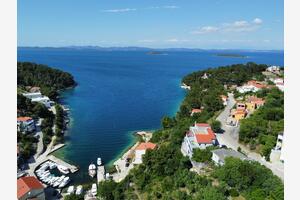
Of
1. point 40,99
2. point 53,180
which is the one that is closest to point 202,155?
point 53,180

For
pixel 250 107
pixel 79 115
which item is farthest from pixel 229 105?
pixel 79 115

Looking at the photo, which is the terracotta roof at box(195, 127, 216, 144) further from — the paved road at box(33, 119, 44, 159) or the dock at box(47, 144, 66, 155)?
the paved road at box(33, 119, 44, 159)

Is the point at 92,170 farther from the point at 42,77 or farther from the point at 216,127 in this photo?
the point at 42,77

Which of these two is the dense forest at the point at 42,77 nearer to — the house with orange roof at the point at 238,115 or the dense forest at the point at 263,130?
the house with orange roof at the point at 238,115
